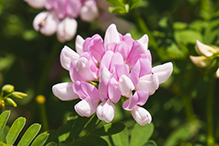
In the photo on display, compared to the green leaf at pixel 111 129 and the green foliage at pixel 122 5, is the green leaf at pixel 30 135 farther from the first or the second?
the green foliage at pixel 122 5

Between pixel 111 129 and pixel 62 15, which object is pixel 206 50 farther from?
pixel 62 15

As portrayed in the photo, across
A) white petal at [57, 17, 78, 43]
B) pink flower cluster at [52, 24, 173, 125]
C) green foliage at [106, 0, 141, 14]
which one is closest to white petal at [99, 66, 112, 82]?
pink flower cluster at [52, 24, 173, 125]

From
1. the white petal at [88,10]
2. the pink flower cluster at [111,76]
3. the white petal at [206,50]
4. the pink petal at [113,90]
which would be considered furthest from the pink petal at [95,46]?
the white petal at [88,10]

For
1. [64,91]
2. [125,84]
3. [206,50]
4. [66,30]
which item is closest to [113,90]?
[125,84]

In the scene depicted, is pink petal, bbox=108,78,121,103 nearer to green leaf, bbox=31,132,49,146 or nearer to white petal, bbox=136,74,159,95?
white petal, bbox=136,74,159,95

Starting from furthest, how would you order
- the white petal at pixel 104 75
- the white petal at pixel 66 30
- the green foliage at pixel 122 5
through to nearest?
the white petal at pixel 66 30, the green foliage at pixel 122 5, the white petal at pixel 104 75

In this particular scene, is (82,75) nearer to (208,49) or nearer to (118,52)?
(118,52)
